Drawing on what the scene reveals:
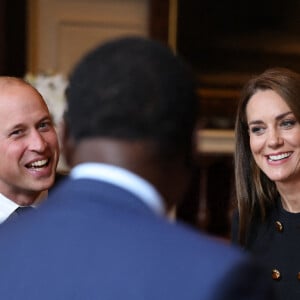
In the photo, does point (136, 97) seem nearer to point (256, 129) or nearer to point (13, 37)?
point (256, 129)

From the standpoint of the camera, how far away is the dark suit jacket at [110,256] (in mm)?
866

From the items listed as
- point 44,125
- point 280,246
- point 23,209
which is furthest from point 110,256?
point 280,246

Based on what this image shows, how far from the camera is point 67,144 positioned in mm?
1001

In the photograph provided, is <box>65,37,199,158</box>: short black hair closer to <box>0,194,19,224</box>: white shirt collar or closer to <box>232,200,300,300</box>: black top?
<box>0,194,19,224</box>: white shirt collar

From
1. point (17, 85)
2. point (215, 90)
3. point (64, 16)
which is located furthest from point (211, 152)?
point (17, 85)

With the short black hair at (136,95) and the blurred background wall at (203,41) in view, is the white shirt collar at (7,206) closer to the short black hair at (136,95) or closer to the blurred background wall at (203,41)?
the short black hair at (136,95)

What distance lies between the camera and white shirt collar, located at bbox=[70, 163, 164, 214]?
37.1 inches

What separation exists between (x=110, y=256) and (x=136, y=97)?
0.62 feet

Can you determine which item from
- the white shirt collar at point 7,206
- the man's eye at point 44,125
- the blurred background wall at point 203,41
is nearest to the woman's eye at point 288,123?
the man's eye at point 44,125

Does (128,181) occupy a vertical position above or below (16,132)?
above

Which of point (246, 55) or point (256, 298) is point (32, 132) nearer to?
point (256, 298)

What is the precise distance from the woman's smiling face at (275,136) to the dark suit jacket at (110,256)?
1.36 meters

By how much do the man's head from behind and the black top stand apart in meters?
1.28

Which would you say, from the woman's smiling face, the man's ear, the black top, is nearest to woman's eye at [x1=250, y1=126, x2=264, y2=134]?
the woman's smiling face
